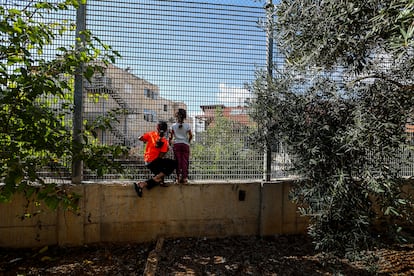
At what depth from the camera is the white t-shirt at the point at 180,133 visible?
14.6 feet

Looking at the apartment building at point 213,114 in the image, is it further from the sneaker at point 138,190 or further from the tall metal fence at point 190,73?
the sneaker at point 138,190

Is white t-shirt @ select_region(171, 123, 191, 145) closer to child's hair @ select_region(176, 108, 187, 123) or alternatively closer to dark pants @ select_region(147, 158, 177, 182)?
child's hair @ select_region(176, 108, 187, 123)

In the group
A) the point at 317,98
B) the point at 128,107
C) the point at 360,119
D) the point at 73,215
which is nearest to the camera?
the point at 360,119

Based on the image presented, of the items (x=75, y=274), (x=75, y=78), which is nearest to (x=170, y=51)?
(x=75, y=78)

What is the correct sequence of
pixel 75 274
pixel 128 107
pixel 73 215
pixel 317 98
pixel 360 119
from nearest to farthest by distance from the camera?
1. pixel 360 119
2. pixel 317 98
3. pixel 75 274
4. pixel 73 215
5. pixel 128 107

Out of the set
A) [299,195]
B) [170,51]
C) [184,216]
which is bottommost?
[184,216]

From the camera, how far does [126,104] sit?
4340 mm

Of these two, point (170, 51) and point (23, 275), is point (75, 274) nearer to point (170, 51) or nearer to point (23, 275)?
point (23, 275)

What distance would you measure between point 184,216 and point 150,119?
57.4 inches

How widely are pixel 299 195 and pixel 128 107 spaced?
100 inches

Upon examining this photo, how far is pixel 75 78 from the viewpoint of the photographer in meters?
4.11

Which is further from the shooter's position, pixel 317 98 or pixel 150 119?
pixel 150 119

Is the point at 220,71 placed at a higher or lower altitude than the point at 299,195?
higher

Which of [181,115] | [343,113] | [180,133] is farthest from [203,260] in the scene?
[343,113]
